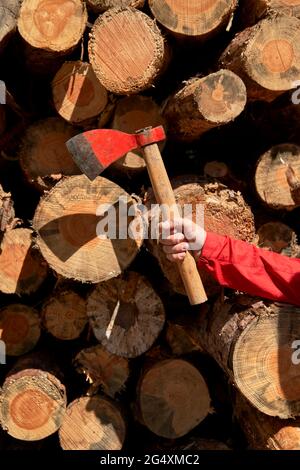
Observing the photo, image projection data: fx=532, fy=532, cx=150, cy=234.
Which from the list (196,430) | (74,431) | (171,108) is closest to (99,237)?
(171,108)

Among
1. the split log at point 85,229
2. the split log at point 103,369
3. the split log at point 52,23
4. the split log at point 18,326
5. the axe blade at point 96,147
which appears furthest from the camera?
the split log at point 18,326

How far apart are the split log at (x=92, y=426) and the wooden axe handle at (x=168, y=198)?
3.49ft

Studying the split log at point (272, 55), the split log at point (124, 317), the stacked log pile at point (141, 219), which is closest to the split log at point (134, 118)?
the stacked log pile at point (141, 219)

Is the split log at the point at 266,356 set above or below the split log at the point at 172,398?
above

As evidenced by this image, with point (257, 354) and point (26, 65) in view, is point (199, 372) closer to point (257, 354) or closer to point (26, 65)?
point (257, 354)

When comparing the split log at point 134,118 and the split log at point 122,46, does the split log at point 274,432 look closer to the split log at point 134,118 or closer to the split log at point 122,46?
the split log at point 134,118

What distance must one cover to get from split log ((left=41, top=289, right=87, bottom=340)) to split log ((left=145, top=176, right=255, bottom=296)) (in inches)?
24.6

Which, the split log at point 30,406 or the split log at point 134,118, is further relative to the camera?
the split log at point 30,406

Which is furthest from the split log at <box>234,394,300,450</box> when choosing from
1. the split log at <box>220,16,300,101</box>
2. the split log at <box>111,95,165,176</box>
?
the split log at <box>220,16,300,101</box>

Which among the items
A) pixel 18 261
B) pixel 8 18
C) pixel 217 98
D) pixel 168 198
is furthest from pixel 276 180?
pixel 8 18

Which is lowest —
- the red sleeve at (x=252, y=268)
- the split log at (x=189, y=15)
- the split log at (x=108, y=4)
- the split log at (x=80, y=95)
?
the red sleeve at (x=252, y=268)

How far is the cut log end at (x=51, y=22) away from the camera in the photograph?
9.30 feet

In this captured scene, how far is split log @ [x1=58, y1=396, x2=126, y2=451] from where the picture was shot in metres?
3.16

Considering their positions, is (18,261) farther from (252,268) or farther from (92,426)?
(252,268)
